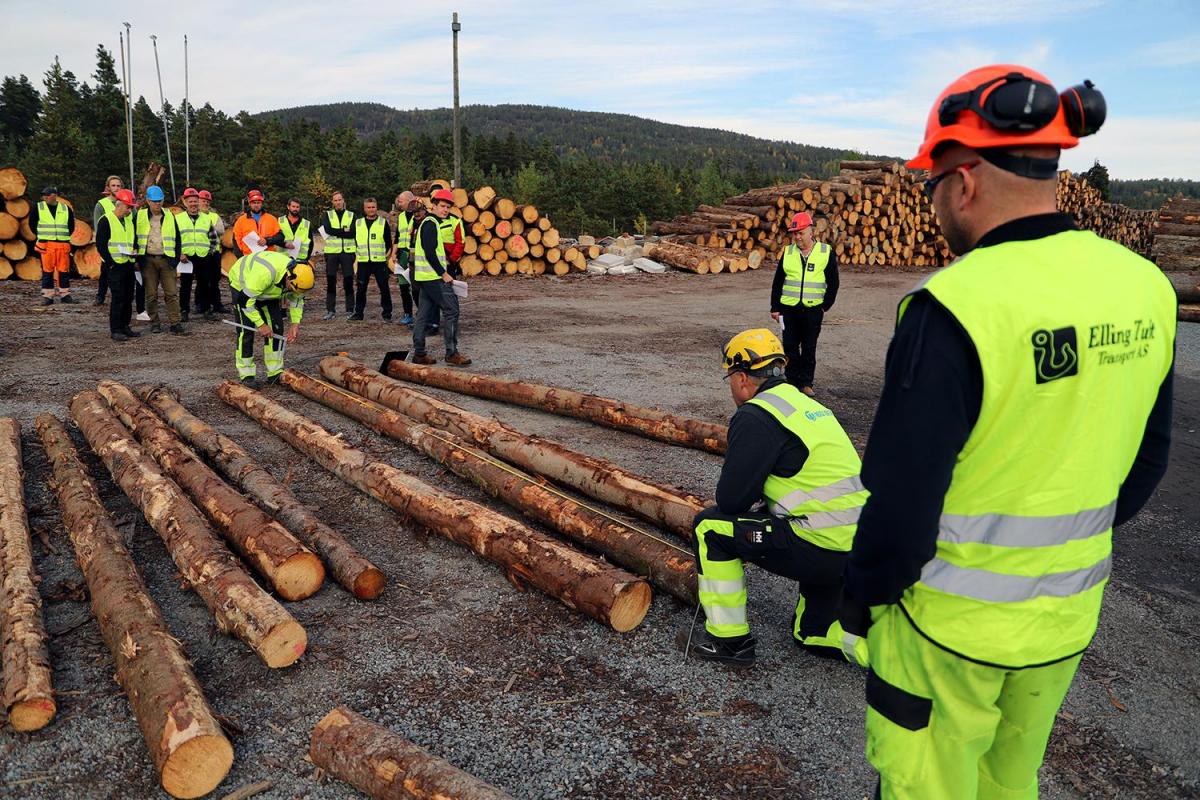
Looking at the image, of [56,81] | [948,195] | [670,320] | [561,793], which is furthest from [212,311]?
[56,81]

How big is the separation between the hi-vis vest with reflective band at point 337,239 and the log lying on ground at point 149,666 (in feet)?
27.4

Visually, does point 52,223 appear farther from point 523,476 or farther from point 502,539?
point 502,539

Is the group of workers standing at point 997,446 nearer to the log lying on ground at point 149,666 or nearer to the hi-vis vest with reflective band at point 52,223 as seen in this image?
the log lying on ground at point 149,666

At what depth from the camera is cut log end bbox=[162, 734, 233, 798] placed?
8.73 feet

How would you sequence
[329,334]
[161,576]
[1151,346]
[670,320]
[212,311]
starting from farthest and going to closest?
1. [670,320]
2. [212,311]
3. [329,334]
4. [161,576]
5. [1151,346]

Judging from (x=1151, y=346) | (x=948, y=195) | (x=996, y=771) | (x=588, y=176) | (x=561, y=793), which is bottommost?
(x=561, y=793)

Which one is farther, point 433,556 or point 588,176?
point 588,176

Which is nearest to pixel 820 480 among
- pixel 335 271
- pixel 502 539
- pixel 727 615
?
pixel 727 615

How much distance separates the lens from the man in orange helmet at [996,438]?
4.92 ft

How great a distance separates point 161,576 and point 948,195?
4525mm

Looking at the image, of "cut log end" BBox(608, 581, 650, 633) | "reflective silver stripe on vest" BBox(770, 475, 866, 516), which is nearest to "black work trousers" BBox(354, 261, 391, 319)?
"cut log end" BBox(608, 581, 650, 633)

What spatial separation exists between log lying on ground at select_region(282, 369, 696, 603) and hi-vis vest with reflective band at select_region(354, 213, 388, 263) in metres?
5.69

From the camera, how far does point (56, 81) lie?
156 feet

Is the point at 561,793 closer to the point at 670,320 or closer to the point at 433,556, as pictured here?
the point at 433,556
